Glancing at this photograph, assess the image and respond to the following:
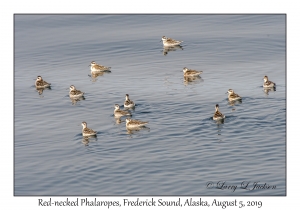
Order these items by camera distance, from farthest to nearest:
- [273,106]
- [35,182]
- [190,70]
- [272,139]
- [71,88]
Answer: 1. [190,70]
2. [71,88]
3. [273,106]
4. [272,139]
5. [35,182]

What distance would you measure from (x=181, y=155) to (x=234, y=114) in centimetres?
749

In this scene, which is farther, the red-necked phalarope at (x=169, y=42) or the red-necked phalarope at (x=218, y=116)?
the red-necked phalarope at (x=169, y=42)

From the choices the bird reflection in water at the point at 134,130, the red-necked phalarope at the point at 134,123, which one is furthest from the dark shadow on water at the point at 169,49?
the bird reflection in water at the point at 134,130

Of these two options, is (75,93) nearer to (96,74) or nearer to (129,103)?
(129,103)

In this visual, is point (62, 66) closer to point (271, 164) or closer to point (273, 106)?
point (273, 106)

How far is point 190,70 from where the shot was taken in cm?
5088

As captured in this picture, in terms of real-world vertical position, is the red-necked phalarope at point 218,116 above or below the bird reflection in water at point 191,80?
below

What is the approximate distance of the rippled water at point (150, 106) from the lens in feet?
108

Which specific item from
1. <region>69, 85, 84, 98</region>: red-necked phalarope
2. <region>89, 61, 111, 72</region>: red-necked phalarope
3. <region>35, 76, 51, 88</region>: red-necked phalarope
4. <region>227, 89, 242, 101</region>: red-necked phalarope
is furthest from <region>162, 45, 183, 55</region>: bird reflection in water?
<region>227, 89, 242, 101</region>: red-necked phalarope

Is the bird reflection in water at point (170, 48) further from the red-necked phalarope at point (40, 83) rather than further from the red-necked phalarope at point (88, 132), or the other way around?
the red-necked phalarope at point (88, 132)

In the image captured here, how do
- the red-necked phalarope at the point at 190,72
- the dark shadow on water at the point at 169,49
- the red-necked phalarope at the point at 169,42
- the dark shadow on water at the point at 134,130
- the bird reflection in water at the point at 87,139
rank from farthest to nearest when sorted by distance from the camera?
the red-necked phalarope at the point at 169,42 → the dark shadow on water at the point at 169,49 → the red-necked phalarope at the point at 190,72 → the dark shadow on water at the point at 134,130 → the bird reflection in water at the point at 87,139

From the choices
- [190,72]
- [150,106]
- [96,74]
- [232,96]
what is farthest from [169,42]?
[150,106]

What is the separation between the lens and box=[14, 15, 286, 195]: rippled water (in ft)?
108

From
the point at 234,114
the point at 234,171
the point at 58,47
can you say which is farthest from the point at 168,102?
the point at 58,47
